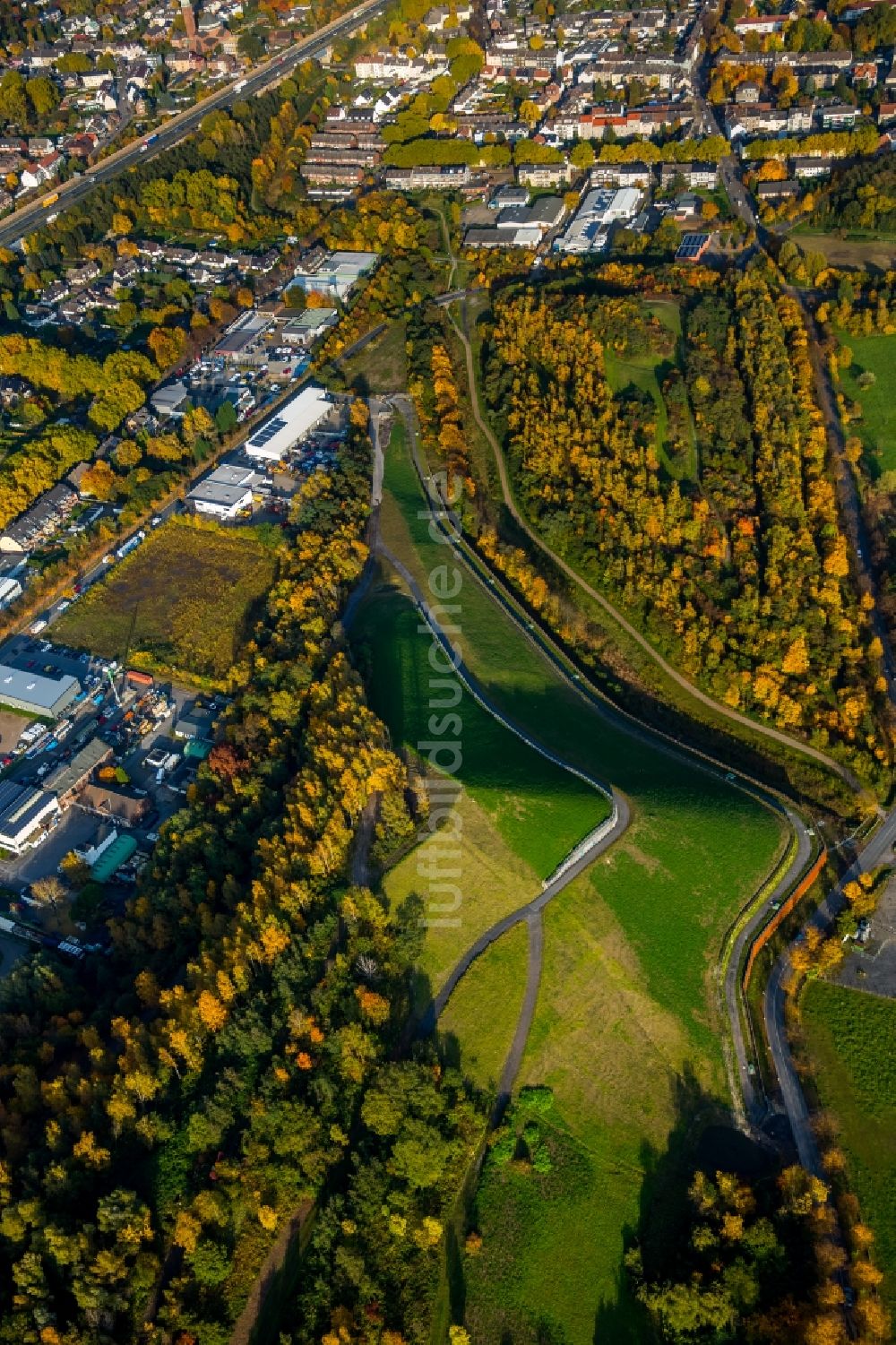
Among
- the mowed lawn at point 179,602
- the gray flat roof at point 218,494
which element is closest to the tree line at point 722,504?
the gray flat roof at point 218,494

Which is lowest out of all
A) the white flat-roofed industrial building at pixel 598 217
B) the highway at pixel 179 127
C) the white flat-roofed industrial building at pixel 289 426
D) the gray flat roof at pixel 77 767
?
the gray flat roof at pixel 77 767

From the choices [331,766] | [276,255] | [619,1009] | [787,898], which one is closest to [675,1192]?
→ [619,1009]

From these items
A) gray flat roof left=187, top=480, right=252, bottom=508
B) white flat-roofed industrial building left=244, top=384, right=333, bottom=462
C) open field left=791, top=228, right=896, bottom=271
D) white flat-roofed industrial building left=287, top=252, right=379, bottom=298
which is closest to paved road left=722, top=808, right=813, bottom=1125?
gray flat roof left=187, top=480, right=252, bottom=508

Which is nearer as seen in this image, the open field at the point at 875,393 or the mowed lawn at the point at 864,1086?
the mowed lawn at the point at 864,1086

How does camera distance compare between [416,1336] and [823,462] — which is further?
[823,462]

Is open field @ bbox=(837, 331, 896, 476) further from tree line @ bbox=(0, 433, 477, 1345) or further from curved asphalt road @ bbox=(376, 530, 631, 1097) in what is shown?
tree line @ bbox=(0, 433, 477, 1345)

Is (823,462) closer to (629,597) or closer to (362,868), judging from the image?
(629,597)

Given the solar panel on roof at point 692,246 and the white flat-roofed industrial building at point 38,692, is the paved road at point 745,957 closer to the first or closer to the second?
the white flat-roofed industrial building at point 38,692
